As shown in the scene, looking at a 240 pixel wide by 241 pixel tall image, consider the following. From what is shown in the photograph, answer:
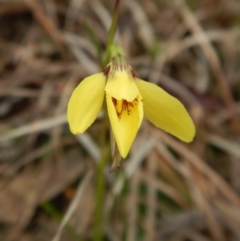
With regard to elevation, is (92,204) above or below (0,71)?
below

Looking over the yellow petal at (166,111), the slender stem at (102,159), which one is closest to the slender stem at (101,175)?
the slender stem at (102,159)

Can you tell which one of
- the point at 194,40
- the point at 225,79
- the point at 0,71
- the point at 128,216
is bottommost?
the point at 128,216

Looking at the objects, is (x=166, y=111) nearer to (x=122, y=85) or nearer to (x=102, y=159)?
(x=122, y=85)

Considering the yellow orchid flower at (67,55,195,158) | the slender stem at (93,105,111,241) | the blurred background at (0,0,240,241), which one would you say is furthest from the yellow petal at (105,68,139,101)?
the blurred background at (0,0,240,241)

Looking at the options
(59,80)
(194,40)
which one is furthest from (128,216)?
(194,40)

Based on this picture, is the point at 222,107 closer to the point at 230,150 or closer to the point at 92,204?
the point at 230,150

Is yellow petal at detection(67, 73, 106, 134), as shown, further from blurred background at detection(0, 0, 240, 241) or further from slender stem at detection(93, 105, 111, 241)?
blurred background at detection(0, 0, 240, 241)
